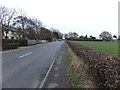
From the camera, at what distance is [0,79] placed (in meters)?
12.5

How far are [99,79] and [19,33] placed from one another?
8185 centimetres

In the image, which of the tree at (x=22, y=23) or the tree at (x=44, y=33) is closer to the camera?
the tree at (x=22, y=23)

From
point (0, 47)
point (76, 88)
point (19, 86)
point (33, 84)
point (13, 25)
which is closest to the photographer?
point (76, 88)

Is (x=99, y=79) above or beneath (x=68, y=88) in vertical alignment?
above

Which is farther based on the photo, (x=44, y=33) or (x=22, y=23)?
(x=44, y=33)

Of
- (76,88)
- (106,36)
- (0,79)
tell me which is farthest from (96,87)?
(106,36)

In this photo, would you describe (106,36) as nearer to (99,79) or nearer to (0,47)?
(0,47)

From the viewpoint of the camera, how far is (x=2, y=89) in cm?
1010

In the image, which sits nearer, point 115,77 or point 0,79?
point 115,77

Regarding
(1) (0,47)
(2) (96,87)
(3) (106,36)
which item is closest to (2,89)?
(2) (96,87)

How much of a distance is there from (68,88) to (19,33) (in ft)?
256

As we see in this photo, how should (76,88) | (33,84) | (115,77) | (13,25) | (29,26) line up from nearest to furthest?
(115,77)
(76,88)
(33,84)
(13,25)
(29,26)

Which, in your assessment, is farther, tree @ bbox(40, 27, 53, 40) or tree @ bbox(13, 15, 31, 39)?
tree @ bbox(40, 27, 53, 40)

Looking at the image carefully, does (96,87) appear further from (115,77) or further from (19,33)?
(19,33)
